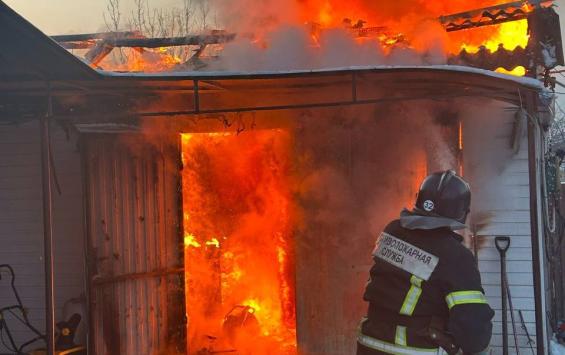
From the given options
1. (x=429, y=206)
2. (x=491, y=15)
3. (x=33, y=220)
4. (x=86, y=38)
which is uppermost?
(x=86, y=38)

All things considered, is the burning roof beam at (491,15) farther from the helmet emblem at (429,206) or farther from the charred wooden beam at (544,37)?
the helmet emblem at (429,206)

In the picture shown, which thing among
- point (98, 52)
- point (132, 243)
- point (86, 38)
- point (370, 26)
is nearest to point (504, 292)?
point (370, 26)

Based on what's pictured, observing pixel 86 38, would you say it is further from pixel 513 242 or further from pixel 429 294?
pixel 429 294

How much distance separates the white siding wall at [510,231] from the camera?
6.86 meters

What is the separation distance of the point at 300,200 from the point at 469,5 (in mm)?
4252

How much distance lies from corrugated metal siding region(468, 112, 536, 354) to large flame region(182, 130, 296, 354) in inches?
130

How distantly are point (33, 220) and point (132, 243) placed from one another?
1.88 metres

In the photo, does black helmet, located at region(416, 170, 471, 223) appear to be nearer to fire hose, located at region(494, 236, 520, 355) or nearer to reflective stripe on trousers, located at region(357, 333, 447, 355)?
reflective stripe on trousers, located at region(357, 333, 447, 355)

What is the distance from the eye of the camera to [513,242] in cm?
691

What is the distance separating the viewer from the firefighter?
10.7ft

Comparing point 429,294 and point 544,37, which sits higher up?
point 544,37

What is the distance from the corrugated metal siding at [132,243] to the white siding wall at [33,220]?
3.55ft

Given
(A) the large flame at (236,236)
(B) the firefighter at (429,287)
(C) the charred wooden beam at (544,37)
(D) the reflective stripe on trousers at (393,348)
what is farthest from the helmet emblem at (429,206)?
(A) the large flame at (236,236)

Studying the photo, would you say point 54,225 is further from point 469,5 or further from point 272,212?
point 469,5
